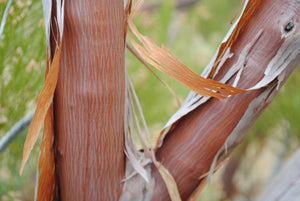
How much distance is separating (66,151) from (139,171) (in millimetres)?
46

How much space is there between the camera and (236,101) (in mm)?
172

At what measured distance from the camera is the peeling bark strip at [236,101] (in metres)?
0.16

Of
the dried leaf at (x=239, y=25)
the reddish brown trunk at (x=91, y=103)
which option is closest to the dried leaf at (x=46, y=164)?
the reddish brown trunk at (x=91, y=103)

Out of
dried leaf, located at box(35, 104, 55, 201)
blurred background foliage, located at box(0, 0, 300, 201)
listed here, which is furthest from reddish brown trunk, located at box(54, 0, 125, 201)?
blurred background foliage, located at box(0, 0, 300, 201)

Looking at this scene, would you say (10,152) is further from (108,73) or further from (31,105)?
(108,73)

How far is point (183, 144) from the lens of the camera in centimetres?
19

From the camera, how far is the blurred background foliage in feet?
0.99

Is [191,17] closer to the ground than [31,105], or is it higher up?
closer to the ground

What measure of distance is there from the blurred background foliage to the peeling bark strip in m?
0.17

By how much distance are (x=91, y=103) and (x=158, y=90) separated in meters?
0.50

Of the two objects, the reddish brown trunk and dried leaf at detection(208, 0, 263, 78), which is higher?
dried leaf at detection(208, 0, 263, 78)

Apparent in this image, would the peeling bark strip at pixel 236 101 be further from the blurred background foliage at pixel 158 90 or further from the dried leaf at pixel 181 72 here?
the blurred background foliage at pixel 158 90

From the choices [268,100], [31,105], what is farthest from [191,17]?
[268,100]

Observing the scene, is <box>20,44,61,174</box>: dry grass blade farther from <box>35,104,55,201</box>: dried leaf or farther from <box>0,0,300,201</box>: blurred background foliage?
<box>0,0,300,201</box>: blurred background foliage
